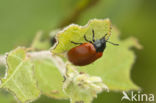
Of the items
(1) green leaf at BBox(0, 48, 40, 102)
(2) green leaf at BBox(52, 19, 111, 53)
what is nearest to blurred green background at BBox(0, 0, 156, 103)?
(1) green leaf at BBox(0, 48, 40, 102)

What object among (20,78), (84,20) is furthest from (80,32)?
(84,20)

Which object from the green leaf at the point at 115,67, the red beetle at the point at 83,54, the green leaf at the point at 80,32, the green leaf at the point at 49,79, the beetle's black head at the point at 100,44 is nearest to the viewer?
the green leaf at the point at 80,32

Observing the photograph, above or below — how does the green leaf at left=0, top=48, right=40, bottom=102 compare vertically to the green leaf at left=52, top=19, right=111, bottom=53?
below

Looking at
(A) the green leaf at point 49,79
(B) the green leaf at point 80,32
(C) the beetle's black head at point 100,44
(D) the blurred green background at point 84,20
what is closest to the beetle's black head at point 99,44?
(C) the beetle's black head at point 100,44

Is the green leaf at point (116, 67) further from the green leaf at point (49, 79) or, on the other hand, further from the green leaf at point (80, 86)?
the green leaf at point (80, 86)

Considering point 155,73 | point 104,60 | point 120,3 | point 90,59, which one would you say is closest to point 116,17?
point 120,3

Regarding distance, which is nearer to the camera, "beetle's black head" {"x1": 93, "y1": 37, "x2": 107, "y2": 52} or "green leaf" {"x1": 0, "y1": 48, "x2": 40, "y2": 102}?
"green leaf" {"x1": 0, "y1": 48, "x2": 40, "y2": 102}

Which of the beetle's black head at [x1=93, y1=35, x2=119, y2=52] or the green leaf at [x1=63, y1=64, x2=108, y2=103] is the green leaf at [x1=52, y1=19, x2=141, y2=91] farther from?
the green leaf at [x1=63, y1=64, x2=108, y2=103]

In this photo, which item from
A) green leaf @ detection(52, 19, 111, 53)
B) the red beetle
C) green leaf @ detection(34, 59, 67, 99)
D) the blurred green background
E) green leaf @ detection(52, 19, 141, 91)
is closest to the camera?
green leaf @ detection(52, 19, 111, 53)
